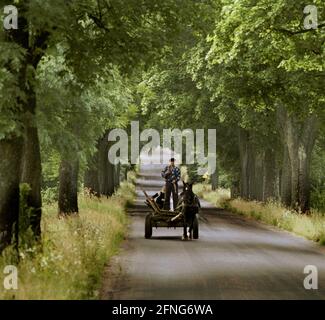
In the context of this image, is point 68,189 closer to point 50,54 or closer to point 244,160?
point 50,54

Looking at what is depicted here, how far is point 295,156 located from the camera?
30062 millimetres

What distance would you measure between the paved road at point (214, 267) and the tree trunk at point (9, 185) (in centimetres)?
213

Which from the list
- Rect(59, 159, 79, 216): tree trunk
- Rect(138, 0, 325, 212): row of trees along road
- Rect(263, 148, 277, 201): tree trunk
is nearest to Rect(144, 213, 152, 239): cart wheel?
Rect(59, 159, 79, 216): tree trunk

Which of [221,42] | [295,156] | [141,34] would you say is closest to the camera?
[141,34]

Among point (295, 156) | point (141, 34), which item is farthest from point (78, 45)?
point (295, 156)

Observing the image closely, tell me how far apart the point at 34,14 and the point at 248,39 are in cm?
1115

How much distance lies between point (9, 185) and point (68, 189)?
11169 millimetres

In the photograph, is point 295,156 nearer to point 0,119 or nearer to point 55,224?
point 55,224

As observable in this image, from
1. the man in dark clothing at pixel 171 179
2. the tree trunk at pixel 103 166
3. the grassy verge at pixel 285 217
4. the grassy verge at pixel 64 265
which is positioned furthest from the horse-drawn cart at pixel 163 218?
the tree trunk at pixel 103 166

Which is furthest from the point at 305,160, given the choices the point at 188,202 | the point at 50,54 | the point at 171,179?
the point at 50,54

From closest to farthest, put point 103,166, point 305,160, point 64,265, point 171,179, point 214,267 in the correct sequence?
point 64,265
point 214,267
point 171,179
point 305,160
point 103,166

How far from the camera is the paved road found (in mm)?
12445

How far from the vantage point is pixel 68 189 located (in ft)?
80.0

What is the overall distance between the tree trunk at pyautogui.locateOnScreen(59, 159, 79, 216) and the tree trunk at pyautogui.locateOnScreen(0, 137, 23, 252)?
1041 centimetres
